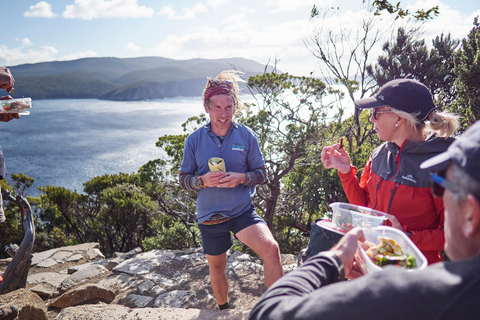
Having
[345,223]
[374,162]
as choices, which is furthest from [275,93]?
[345,223]

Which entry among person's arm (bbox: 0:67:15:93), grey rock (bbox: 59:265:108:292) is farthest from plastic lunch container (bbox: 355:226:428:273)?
grey rock (bbox: 59:265:108:292)

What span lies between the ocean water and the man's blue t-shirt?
15646mm

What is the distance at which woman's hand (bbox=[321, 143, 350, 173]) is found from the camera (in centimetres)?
234

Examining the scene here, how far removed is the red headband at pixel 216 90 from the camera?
2963 mm

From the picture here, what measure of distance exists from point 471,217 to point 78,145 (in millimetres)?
53809

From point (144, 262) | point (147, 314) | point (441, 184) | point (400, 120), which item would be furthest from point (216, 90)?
point (144, 262)

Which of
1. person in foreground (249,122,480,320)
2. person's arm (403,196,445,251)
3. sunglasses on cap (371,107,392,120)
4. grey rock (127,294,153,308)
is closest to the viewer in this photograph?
person in foreground (249,122,480,320)

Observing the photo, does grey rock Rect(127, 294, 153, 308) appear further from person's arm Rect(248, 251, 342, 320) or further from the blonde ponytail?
the blonde ponytail

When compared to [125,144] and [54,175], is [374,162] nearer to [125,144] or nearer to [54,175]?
[54,175]

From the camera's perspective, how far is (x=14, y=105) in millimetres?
2922

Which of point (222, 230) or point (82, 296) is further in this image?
point (82, 296)

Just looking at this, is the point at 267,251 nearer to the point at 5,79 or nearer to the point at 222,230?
the point at 222,230

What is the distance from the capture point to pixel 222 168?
279cm

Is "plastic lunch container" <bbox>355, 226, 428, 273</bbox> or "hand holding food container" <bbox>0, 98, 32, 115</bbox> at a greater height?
"hand holding food container" <bbox>0, 98, 32, 115</bbox>
